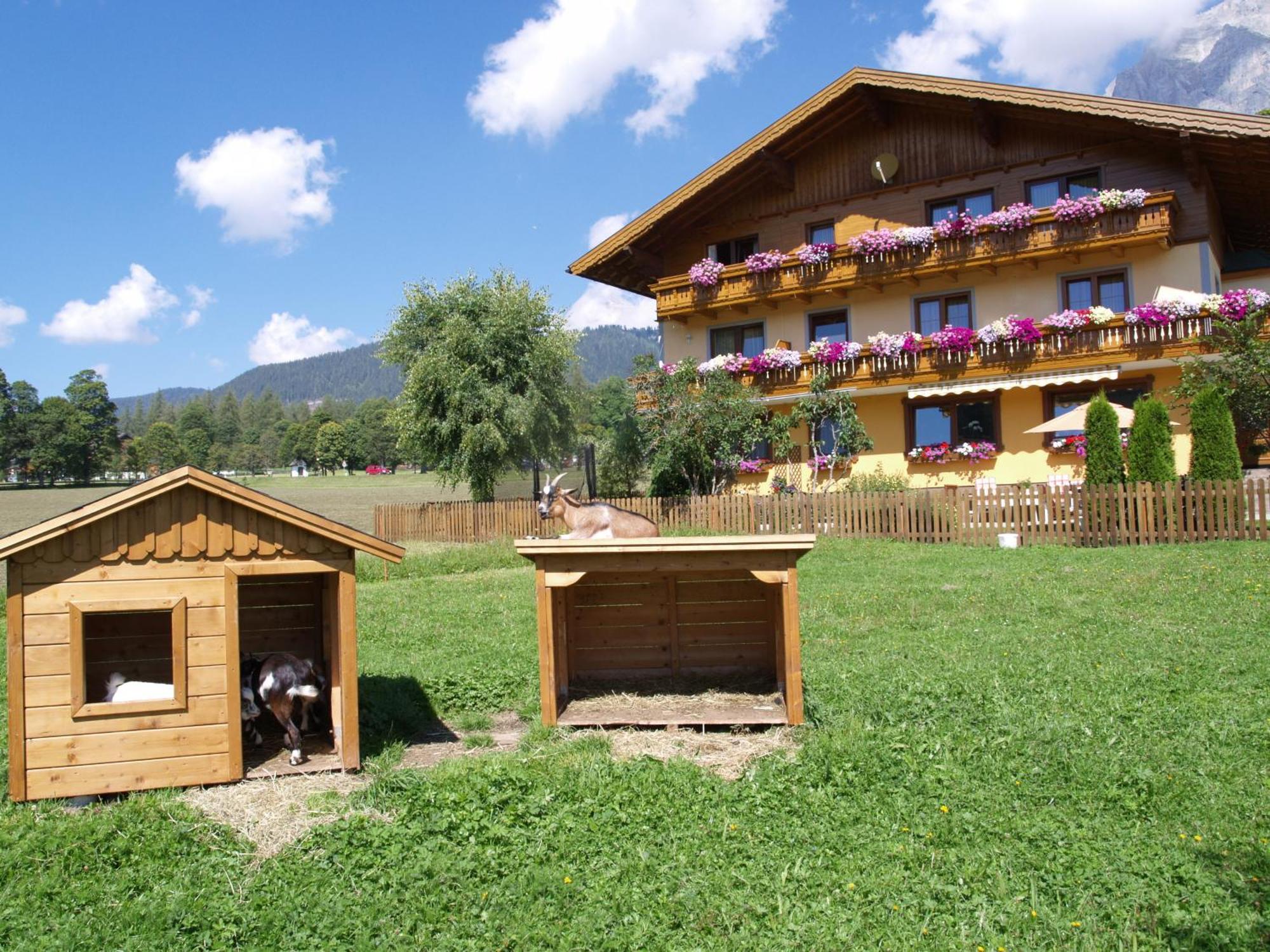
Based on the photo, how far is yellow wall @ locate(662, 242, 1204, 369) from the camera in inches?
921

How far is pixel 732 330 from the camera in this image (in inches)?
1179

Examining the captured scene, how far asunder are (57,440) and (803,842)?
373 feet

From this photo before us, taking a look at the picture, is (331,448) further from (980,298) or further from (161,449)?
(980,298)

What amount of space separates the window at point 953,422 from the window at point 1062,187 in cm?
535

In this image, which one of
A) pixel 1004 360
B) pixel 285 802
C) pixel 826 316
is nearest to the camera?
pixel 285 802

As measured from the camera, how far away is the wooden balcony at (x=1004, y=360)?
22109 millimetres

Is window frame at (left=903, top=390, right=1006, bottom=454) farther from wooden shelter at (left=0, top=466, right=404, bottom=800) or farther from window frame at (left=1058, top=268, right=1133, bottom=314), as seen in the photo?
wooden shelter at (left=0, top=466, right=404, bottom=800)

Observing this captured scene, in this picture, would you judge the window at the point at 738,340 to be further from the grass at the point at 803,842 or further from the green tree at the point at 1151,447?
the grass at the point at 803,842

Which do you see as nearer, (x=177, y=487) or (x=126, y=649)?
(x=177, y=487)

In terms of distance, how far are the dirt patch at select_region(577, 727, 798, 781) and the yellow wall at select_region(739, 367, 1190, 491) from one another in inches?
690

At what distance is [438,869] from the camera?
5.36m

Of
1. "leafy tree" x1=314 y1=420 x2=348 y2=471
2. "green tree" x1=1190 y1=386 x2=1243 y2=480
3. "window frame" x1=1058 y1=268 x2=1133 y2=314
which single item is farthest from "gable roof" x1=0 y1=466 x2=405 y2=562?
"leafy tree" x1=314 y1=420 x2=348 y2=471

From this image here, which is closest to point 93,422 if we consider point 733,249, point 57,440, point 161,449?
point 57,440

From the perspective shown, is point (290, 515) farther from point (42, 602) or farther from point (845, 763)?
point (845, 763)
